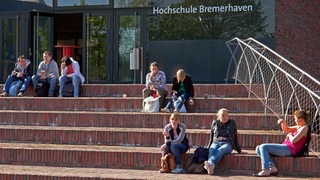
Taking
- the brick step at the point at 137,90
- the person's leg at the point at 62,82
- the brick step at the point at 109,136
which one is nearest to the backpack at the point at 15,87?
the brick step at the point at 137,90

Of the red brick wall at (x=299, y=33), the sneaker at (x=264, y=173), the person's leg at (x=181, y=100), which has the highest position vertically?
the red brick wall at (x=299, y=33)

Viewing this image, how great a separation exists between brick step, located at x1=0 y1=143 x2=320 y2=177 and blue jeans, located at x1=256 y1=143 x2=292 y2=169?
0.10 metres

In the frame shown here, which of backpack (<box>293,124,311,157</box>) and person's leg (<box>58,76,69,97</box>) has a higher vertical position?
person's leg (<box>58,76,69,97</box>)

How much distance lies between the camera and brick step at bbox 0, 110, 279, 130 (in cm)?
1191

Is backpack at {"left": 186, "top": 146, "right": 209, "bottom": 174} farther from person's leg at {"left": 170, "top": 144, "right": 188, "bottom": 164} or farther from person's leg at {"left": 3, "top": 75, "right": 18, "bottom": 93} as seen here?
person's leg at {"left": 3, "top": 75, "right": 18, "bottom": 93}

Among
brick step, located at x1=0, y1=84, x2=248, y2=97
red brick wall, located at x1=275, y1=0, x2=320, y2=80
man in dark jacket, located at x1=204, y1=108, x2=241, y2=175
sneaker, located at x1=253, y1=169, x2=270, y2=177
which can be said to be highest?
red brick wall, located at x1=275, y1=0, x2=320, y2=80

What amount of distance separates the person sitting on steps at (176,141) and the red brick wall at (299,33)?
859 cm

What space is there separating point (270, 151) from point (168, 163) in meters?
1.60

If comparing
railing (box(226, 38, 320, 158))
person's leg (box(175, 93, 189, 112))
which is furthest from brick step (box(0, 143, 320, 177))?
person's leg (box(175, 93, 189, 112))

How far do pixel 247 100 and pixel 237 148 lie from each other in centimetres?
251

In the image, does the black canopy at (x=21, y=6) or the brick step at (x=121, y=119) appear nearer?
the brick step at (x=121, y=119)

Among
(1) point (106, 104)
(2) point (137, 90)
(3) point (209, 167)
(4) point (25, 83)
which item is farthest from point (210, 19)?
(3) point (209, 167)

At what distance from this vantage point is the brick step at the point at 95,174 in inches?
395

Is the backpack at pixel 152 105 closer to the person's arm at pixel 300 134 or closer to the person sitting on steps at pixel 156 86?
the person sitting on steps at pixel 156 86
